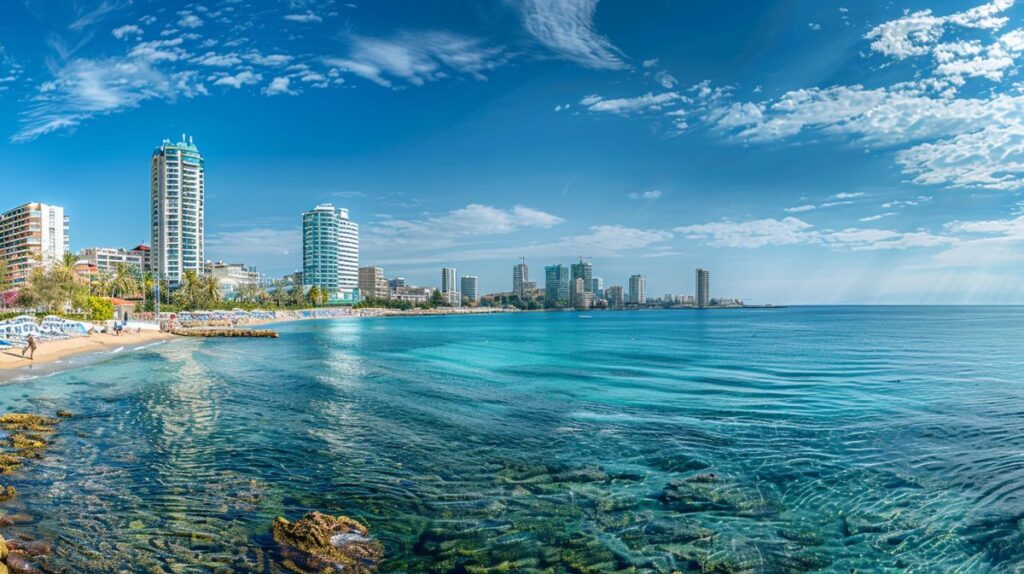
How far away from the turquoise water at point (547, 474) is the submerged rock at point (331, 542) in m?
0.28

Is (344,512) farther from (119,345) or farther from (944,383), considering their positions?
(119,345)

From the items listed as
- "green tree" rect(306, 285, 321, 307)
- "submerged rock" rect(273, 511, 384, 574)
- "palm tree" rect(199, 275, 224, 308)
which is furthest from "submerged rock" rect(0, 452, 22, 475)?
"green tree" rect(306, 285, 321, 307)

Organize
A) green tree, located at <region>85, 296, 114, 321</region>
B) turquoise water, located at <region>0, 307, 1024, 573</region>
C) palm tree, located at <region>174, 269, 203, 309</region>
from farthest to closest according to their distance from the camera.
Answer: palm tree, located at <region>174, 269, 203, 309</region> → green tree, located at <region>85, 296, 114, 321</region> → turquoise water, located at <region>0, 307, 1024, 573</region>

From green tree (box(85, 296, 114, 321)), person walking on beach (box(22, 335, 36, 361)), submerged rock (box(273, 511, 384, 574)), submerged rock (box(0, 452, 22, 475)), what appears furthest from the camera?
green tree (box(85, 296, 114, 321))

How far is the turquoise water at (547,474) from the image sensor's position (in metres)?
8.52

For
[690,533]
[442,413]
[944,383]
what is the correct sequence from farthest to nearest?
[944,383] < [442,413] < [690,533]

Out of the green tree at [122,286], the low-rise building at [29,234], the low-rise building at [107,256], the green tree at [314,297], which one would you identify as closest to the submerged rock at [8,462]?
the green tree at [122,286]

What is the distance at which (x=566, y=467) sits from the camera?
41.9 feet

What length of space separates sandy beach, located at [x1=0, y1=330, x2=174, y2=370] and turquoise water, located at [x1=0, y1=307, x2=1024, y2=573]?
473 inches

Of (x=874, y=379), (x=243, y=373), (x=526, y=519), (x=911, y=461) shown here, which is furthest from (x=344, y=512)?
(x=874, y=379)

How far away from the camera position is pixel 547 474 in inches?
482

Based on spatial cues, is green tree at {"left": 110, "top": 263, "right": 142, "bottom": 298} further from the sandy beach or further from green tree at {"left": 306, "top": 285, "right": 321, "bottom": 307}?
green tree at {"left": 306, "top": 285, "right": 321, "bottom": 307}

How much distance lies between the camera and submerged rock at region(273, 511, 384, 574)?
791cm

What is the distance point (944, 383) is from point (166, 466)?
32.5m
